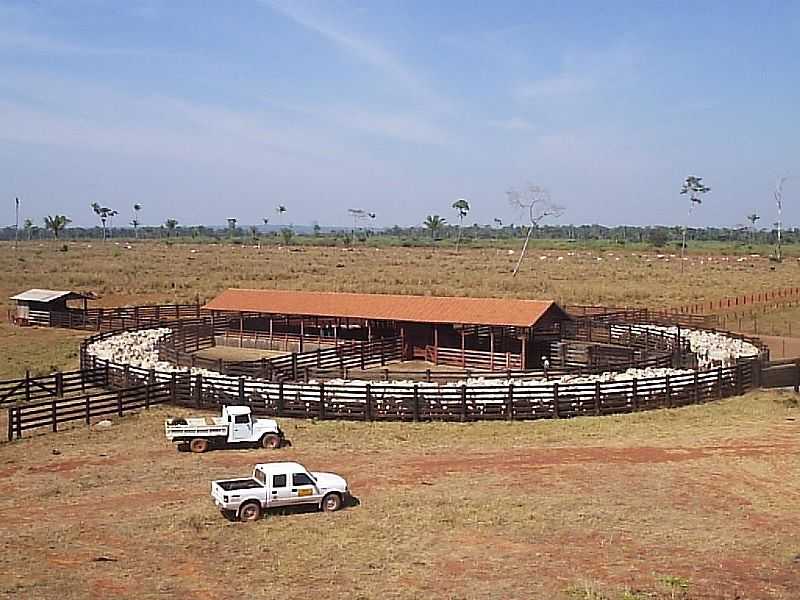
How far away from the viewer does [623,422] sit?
1014 inches

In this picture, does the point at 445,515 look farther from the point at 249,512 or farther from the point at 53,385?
the point at 53,385

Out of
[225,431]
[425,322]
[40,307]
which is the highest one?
[425,322]

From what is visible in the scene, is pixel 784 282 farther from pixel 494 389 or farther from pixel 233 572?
pixel 233 572

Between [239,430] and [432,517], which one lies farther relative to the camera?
[239,430]

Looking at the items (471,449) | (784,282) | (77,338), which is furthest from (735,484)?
(784,282)

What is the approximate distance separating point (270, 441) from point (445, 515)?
7129mm

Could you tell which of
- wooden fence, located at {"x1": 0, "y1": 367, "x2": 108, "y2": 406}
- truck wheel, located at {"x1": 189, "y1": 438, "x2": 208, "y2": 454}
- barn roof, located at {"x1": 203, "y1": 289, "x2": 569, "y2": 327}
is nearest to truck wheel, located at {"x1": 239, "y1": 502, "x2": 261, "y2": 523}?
truck wheel, located at {"x1": 189, "y1": 438, "x2": 208, "y2": 454}

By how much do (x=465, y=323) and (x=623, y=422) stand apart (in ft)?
37.8

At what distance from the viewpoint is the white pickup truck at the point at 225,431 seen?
22.0 metres

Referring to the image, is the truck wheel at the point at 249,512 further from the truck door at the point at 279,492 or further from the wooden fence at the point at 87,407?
the wooden fence at the point at 87,407

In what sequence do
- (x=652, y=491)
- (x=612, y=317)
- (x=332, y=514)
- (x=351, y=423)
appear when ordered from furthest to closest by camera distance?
(x=612, y=317) < (x=351, y=423) < (x=652, y=491) < (x=332, y=514)

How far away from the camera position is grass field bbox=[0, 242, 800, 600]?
525 inches

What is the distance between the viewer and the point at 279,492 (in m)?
16.6

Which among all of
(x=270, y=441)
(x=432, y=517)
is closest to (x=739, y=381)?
(x=270, y=441)
